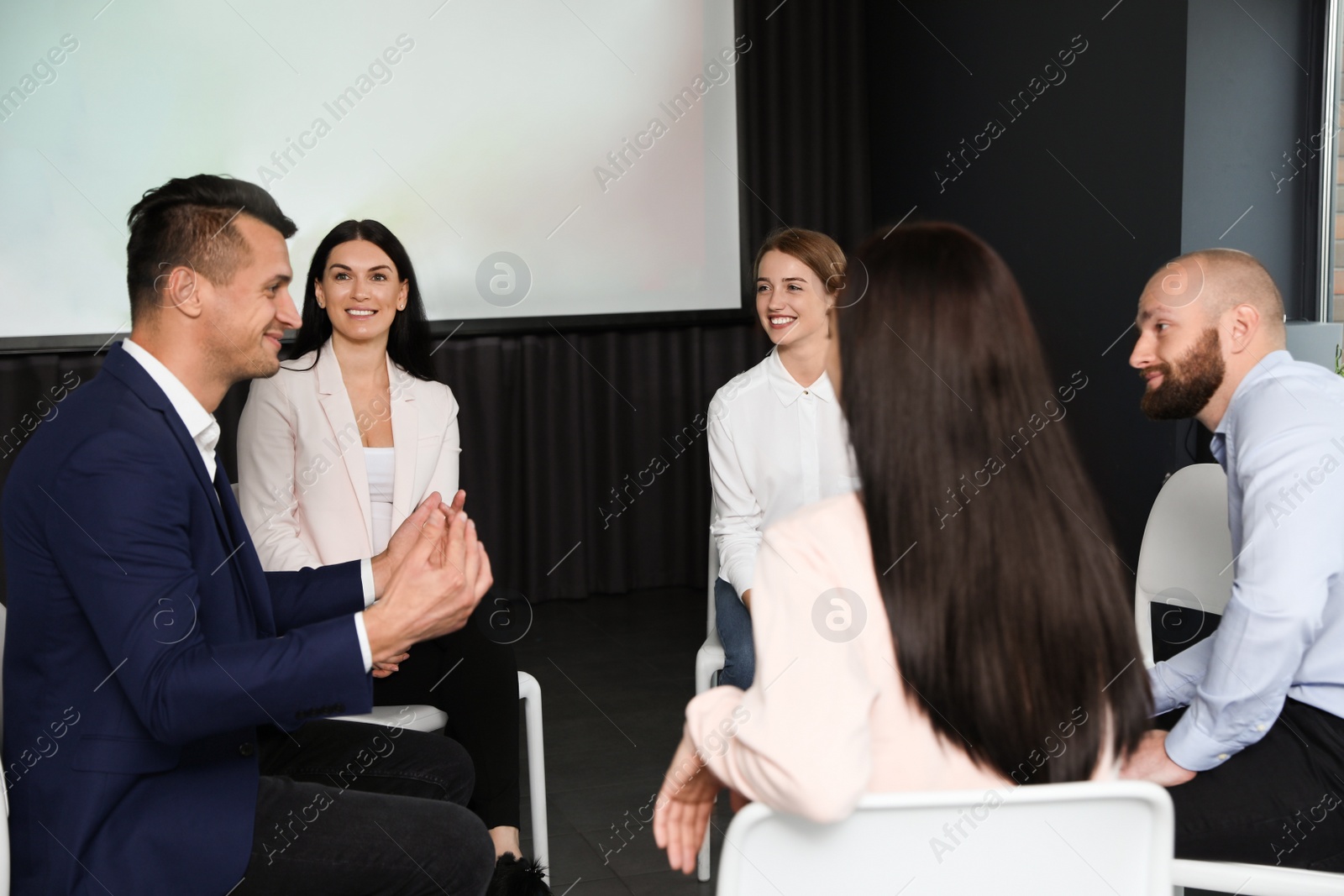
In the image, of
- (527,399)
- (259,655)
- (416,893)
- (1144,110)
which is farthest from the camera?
(527,399)

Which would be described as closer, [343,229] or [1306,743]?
[1306,743]

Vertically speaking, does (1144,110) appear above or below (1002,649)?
above

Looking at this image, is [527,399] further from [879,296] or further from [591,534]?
[879,296]

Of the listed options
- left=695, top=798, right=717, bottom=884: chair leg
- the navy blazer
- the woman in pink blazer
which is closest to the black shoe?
the woman in pink blazer

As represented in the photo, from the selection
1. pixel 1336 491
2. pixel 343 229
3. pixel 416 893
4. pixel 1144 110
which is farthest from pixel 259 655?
pixel 1144 110

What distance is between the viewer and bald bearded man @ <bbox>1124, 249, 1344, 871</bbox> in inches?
55.8

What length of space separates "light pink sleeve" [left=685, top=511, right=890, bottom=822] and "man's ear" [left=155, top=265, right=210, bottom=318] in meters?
0.92

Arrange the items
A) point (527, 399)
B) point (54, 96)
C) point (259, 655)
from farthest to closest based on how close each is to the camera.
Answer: point (527, 399) < point (54, 96) < point (259, 655)

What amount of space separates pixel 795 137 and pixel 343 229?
2.58 meters

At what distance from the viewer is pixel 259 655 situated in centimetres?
124

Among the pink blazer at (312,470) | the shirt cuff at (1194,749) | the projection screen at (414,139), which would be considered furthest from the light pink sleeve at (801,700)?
the projection screen at (414,139)

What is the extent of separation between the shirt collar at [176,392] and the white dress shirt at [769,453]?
1253 millimetres

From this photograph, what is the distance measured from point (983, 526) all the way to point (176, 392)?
1033 millimetres

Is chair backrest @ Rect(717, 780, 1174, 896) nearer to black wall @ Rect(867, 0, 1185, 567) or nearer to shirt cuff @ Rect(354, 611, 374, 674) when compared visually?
shirt cuff @ Rect(354, 611, 374, 674)
